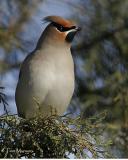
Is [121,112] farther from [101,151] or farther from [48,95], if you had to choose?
[101,151]

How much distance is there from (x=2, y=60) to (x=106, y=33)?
58.6 inches

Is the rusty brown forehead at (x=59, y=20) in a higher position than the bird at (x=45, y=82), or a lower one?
higher

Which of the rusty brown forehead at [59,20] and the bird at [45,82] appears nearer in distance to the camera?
the bird at [45,82]

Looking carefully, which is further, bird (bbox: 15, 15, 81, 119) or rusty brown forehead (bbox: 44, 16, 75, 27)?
rusty brown forehead (bbox: 44, 16, 75, 27)

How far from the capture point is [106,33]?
264 inches

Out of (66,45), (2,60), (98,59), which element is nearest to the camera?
(66,45)

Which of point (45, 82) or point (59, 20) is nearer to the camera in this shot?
point (45, 82)

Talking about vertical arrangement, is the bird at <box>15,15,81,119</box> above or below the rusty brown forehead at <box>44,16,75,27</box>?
below

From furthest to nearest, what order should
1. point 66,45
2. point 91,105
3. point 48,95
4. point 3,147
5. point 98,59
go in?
point 98,59
point 91,105
point 66,45
point 48,95
point 3,147

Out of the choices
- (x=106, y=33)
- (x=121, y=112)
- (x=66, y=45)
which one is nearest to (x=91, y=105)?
(x=121, y=112)

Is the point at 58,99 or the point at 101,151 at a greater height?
the point at 58,99

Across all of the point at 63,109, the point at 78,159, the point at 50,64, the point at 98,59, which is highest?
the point at 98,59

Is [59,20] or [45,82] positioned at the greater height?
[59,20]

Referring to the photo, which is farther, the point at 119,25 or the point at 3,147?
the point at 119,25
